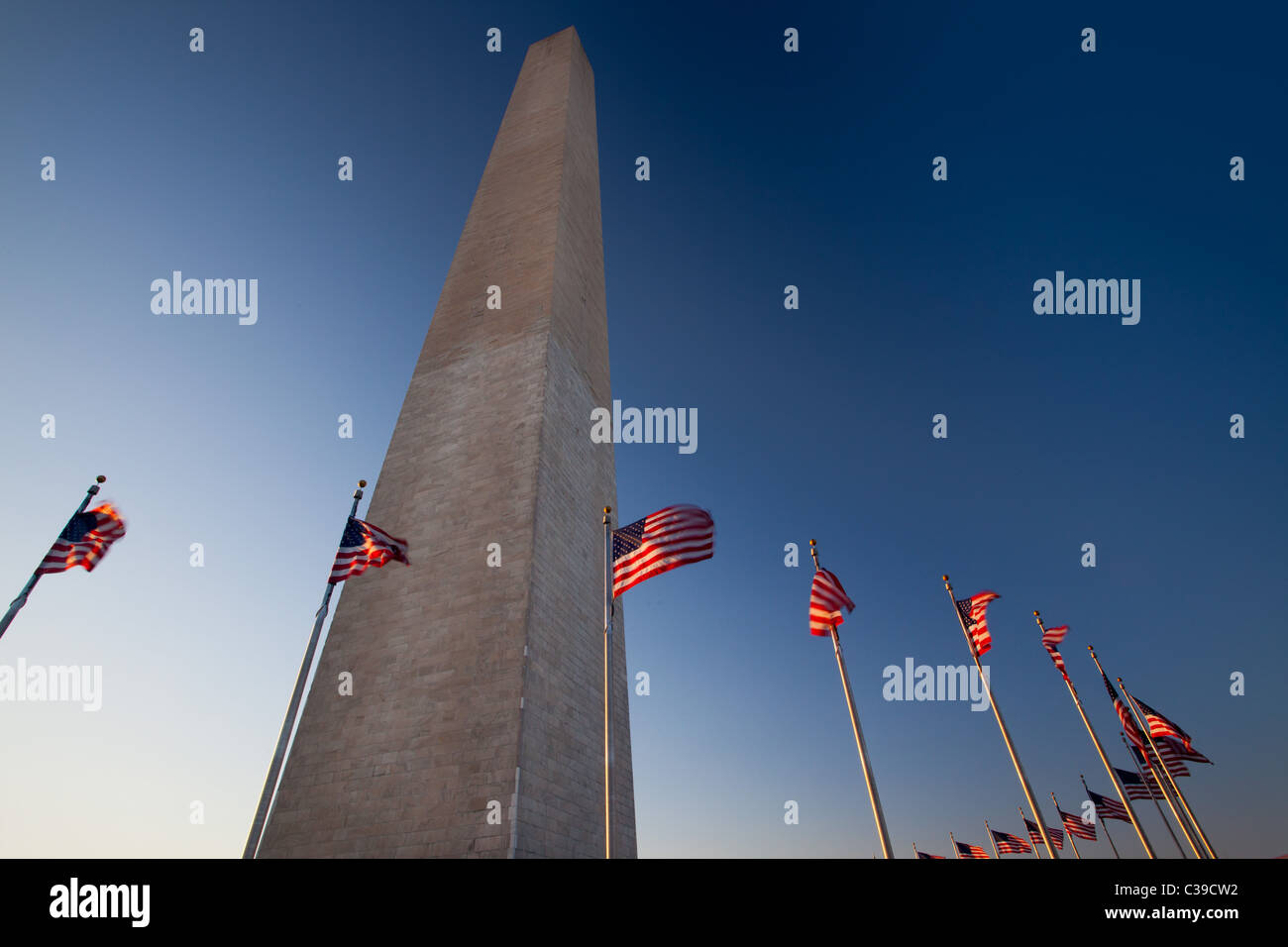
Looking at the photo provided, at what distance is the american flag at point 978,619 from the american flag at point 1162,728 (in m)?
11.1

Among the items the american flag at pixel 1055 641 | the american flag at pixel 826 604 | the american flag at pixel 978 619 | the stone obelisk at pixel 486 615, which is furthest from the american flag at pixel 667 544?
the american flag at pixel 1055 641

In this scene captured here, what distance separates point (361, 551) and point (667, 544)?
6145 millimetres

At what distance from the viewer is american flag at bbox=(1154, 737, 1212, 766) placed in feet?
68.1

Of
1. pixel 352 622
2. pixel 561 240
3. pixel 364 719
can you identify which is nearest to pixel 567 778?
pixel 364 719

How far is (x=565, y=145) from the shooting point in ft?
83.6

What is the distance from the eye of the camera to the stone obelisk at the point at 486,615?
12484 mm

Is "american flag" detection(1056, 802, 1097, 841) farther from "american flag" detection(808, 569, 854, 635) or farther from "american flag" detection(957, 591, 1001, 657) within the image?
"american flag" detection(808, 569, 854, 635)

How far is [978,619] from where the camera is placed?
1593 centimetres

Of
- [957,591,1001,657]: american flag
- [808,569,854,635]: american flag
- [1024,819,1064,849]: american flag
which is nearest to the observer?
[808,569,854,635]: american flag

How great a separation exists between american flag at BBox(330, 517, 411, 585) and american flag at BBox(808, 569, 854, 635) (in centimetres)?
804

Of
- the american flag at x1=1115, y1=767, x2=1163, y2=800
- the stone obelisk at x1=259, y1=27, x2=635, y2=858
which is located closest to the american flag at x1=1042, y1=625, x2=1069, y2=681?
the american flag at x1=1115, y1=767, x2=1163, y2=800

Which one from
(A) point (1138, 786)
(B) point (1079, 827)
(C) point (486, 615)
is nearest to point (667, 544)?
(C) point (486, 615)
